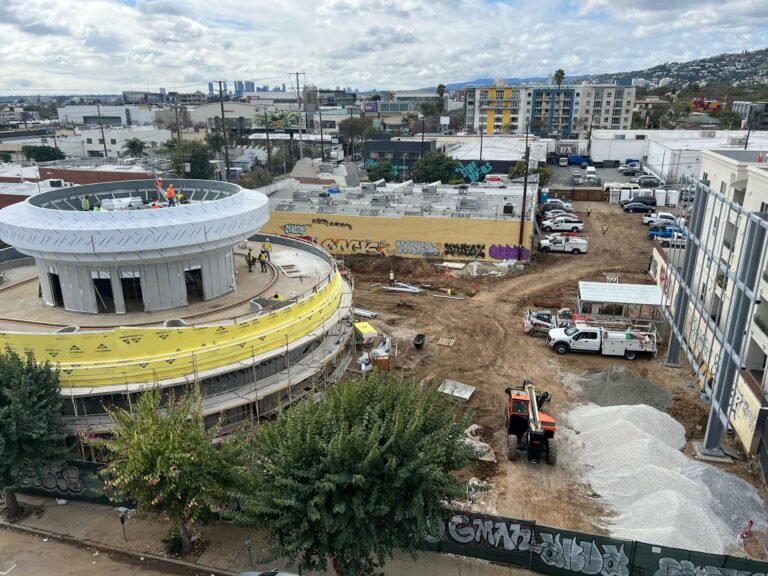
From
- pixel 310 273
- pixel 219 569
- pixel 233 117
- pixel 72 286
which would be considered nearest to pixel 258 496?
pixel 219 569

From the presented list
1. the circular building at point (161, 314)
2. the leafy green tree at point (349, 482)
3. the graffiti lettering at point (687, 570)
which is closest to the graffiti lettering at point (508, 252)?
the circular building at point (161, 314)

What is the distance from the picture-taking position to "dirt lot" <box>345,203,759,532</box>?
63.5 feet

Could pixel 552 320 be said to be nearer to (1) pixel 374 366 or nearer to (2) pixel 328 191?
(1) pixel 374 366

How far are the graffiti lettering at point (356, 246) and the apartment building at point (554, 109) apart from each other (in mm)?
98334

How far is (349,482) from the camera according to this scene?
40.4ft

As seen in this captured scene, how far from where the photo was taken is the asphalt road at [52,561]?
623 inches

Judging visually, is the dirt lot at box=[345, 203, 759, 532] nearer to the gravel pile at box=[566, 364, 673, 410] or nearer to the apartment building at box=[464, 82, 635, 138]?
the gravel pile at box=[566, 364, 673, 410]

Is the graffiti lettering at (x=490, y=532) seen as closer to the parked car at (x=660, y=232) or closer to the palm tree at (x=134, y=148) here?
the parked car at (x=660, y=232)

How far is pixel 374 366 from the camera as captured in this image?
91.8 feet

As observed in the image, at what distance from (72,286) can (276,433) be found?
46.8 ft

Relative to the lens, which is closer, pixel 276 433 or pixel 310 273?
pixel 276 433

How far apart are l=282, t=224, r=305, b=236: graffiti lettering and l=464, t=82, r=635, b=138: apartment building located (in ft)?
326

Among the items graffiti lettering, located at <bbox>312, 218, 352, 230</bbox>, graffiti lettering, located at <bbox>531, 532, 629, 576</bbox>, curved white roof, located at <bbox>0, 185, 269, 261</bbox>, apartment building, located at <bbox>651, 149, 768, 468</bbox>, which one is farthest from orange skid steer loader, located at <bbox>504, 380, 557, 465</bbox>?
graffiti lettering, located at <bbox>312, 218, 352, 230</bbox>

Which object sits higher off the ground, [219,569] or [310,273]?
[310,273]
